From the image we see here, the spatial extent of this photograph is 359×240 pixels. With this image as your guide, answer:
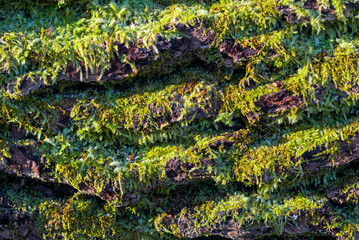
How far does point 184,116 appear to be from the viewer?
3.73 meters

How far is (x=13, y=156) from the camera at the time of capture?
12.8ft

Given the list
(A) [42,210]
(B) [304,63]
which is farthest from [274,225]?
(A) [42,210]

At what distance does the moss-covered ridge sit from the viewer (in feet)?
11.9

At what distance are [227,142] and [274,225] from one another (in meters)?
1.06

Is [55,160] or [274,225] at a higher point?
[55,160]

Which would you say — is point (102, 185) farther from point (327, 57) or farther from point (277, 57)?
point (327, 57)

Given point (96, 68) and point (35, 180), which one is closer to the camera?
point (96, 68)

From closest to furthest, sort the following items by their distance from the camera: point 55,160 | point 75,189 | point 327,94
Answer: point 327,94, point 55,160, point 75,189

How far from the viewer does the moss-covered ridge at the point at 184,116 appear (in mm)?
3635

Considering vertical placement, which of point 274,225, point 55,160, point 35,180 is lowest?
point 274,225

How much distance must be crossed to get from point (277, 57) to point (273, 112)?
59 centimetres

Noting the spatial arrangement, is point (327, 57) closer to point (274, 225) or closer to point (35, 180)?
point (274, 225)

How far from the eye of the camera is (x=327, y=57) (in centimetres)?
359

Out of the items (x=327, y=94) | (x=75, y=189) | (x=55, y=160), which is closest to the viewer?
(x=327, y=94)
